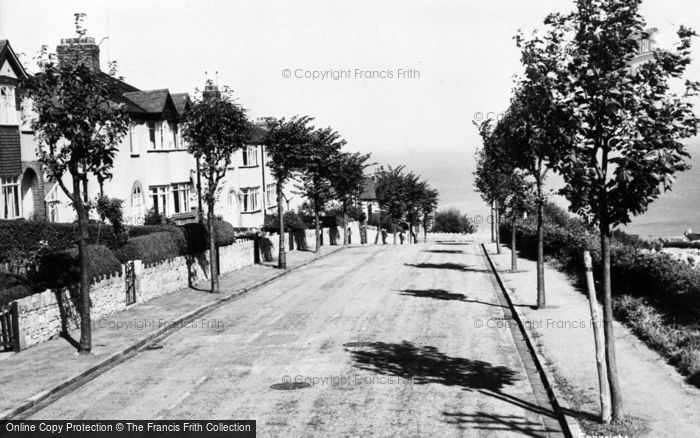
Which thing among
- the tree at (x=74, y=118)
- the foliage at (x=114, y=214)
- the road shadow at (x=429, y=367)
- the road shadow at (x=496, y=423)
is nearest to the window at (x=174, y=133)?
the foliage at (x=114, y=214)

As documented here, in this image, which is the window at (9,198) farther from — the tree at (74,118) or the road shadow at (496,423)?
the road shadow at (496,423)

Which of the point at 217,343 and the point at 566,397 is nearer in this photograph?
the point at 566,397

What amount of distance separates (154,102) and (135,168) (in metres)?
3.96

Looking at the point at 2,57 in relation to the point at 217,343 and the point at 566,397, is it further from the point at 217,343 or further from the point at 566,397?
the point at 566,397

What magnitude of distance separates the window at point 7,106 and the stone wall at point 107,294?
8861mm

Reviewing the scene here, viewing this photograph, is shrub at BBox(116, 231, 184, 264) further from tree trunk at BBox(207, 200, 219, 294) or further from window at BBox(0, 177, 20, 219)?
window at BBox(0, 177, 20, 219)

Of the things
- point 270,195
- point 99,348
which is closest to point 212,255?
point 99,348

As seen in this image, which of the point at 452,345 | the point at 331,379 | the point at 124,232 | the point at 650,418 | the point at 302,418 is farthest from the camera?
the point at 124,232

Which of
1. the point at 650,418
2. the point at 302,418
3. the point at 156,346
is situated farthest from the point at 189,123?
the point at 650,418

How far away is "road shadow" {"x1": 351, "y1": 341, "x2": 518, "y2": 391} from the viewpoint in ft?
44.3

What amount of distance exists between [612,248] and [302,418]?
53.4 ft

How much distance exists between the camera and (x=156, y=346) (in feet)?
57.8

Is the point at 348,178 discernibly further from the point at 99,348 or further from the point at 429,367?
the point at 429,367

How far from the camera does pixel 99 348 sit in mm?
17016
